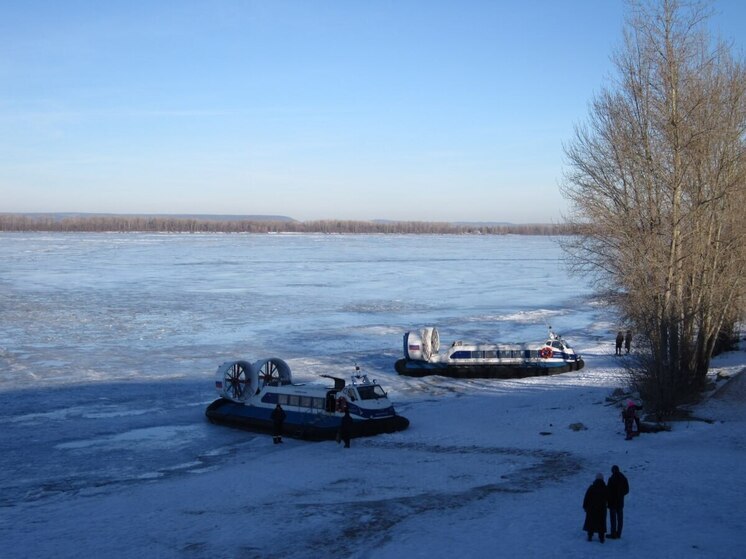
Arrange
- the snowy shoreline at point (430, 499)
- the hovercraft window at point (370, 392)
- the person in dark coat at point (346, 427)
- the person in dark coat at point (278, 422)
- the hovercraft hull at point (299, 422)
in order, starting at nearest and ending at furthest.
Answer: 1. the snowy shoreline at point (430, 499)
2. the person in dark coat at point (346, 427)
3. the hovercraft hull at point (299, 422)
4. the person in dark coat at point (278, 422)
5. the hovercraft window at point (370, 392)

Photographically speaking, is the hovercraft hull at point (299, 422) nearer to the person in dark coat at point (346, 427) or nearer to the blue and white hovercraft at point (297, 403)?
the blue and white hovercraft at point (297, 403)

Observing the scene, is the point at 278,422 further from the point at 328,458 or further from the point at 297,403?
the point at 328,458

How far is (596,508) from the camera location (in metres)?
10.8

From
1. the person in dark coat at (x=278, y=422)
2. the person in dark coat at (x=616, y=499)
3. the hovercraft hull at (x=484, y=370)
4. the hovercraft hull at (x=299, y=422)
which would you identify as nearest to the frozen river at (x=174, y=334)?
the hovercraft hull at (x=299, y=422)

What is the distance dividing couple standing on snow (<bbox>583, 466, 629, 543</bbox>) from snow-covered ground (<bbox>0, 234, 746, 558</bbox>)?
7.5 inches

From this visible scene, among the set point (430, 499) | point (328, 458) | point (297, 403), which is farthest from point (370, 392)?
point (430, 499)

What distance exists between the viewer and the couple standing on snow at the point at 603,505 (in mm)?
10766

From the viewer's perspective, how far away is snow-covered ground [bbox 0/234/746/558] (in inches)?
464

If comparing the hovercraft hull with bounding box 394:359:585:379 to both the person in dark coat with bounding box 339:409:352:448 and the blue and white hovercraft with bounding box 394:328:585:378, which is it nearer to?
the blue and white hovercraft with bounding box 394:328:585:378

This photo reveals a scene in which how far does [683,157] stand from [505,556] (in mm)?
14452

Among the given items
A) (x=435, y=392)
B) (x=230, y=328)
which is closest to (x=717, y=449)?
(x=435, y=392)

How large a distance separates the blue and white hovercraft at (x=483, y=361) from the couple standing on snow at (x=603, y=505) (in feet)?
A: 55.3

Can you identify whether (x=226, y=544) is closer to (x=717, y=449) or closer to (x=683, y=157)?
(x=717, y=449)

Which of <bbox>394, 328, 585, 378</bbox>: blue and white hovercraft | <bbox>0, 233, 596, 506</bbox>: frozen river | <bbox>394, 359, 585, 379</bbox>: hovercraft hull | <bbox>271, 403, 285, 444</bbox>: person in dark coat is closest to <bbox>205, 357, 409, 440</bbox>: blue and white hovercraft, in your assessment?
<bbox>271, 403, 285, 444</bbox>: person in dark coat
